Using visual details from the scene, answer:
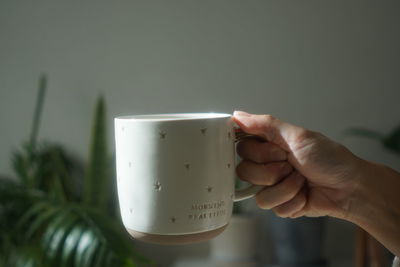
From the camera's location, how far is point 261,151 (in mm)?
622

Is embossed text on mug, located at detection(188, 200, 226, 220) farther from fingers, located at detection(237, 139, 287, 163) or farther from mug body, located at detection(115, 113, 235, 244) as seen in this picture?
fingers, located at detection(237, 139, 287, 163)

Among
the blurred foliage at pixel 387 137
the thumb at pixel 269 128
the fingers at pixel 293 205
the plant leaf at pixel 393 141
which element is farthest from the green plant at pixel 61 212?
the plant leaf at pixel 393 141

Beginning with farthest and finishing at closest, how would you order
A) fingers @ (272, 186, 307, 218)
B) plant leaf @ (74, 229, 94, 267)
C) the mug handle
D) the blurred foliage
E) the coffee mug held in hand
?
the blurred foliage
plant leaf @ (74, 229, 94, 267)
fingers @ (272, 186, 307, 218)
the mug handle
the coffee mug held in hand

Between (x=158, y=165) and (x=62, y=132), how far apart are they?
1599 millimetres

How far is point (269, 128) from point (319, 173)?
112 millimetres

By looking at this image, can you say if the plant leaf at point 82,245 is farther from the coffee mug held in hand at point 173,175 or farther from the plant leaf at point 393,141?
the plant leaf at point 393,141

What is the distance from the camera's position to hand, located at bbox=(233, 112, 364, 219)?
58cm

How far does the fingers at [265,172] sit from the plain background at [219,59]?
1222 mm

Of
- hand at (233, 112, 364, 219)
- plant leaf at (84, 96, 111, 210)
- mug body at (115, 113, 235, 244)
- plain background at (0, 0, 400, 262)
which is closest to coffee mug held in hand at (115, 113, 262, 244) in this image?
mug body at (115, 113, 235, 244)

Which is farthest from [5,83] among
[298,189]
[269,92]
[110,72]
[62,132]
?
[298,189]

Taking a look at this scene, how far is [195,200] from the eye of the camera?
0.46 m

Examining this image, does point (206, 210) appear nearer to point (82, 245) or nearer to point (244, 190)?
point (244, 190)

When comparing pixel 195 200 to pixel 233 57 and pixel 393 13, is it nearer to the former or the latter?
pixel 233 57

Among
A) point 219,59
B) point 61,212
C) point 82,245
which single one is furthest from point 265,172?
point 219,59
